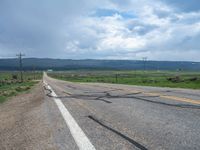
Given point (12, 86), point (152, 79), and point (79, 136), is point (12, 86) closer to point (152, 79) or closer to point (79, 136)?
point (152, 79)

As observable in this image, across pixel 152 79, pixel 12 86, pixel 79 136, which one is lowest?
pixel 12 86

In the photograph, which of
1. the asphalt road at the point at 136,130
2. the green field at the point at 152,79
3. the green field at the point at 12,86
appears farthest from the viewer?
the green field at the point at 152,79

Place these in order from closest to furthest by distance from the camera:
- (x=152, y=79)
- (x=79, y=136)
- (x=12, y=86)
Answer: (x=79, y=136) < (x=12, y=86) < (x=152, y=79)

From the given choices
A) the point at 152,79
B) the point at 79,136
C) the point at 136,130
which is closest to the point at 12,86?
the point at 152,79

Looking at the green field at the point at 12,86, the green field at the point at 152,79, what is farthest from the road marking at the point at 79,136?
the green field at the point at 152,79

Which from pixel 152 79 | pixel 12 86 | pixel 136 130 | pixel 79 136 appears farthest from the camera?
pixel 152 79

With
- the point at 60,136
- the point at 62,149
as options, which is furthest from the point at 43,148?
the point at 60,136

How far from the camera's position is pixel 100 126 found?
22.6 feet

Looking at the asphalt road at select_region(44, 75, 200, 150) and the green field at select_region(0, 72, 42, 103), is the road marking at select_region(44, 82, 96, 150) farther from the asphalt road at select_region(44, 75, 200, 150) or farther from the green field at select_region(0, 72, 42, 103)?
the green field at select_region(0, 72, 42, 103)

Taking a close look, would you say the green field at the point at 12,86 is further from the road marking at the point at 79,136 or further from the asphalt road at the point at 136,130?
the asphalt road at the point at 136,130

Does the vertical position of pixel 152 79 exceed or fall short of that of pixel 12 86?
it exceeds it

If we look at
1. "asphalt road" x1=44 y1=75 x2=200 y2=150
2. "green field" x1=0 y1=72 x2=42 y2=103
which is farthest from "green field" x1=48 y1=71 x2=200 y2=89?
"asphalt road" x1=44 y1=75 x2=200 y2=150

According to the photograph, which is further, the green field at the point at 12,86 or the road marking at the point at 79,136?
the green field at the point at 12,86

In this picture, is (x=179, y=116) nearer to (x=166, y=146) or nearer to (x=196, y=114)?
(x=196, y=114)
